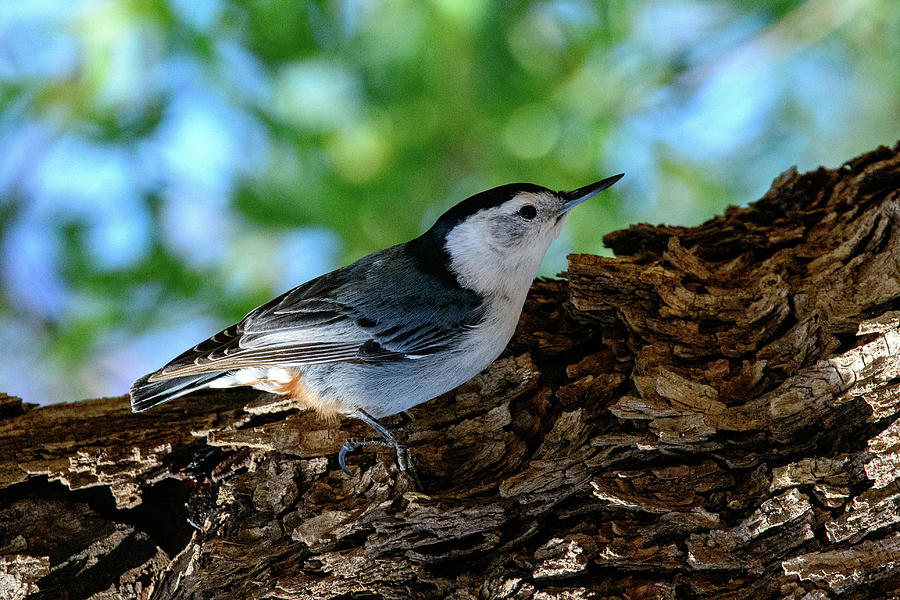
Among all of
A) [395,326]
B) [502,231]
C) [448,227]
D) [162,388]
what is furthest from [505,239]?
[162,388]

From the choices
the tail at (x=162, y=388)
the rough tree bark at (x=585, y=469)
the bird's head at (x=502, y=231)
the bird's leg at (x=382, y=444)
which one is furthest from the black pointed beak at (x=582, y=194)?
the tail at (x=162, y=388)

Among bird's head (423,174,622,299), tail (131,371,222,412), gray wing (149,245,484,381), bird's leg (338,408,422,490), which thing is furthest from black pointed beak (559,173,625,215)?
tail (131,371,222,412)

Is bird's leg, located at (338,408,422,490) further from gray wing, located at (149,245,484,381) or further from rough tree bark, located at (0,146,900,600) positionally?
gray wing, located at (149,245,484,381)

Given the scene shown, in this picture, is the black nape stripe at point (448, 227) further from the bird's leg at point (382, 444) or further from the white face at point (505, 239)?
the bird's leg at point (382, 444)

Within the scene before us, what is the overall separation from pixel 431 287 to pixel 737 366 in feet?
2.57

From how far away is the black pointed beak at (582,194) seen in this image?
1.93m

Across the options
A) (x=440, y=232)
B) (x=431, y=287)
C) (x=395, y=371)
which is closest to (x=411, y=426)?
(x=395, y=371)

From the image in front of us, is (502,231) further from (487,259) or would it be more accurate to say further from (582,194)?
(582,194)

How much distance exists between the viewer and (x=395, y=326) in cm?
181

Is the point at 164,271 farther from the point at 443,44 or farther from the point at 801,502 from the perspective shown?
the point at 801,502

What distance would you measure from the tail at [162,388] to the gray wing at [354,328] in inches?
1.0

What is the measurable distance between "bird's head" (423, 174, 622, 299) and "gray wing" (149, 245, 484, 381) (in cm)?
10

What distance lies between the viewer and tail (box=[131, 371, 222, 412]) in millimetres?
1771

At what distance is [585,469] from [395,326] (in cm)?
61
